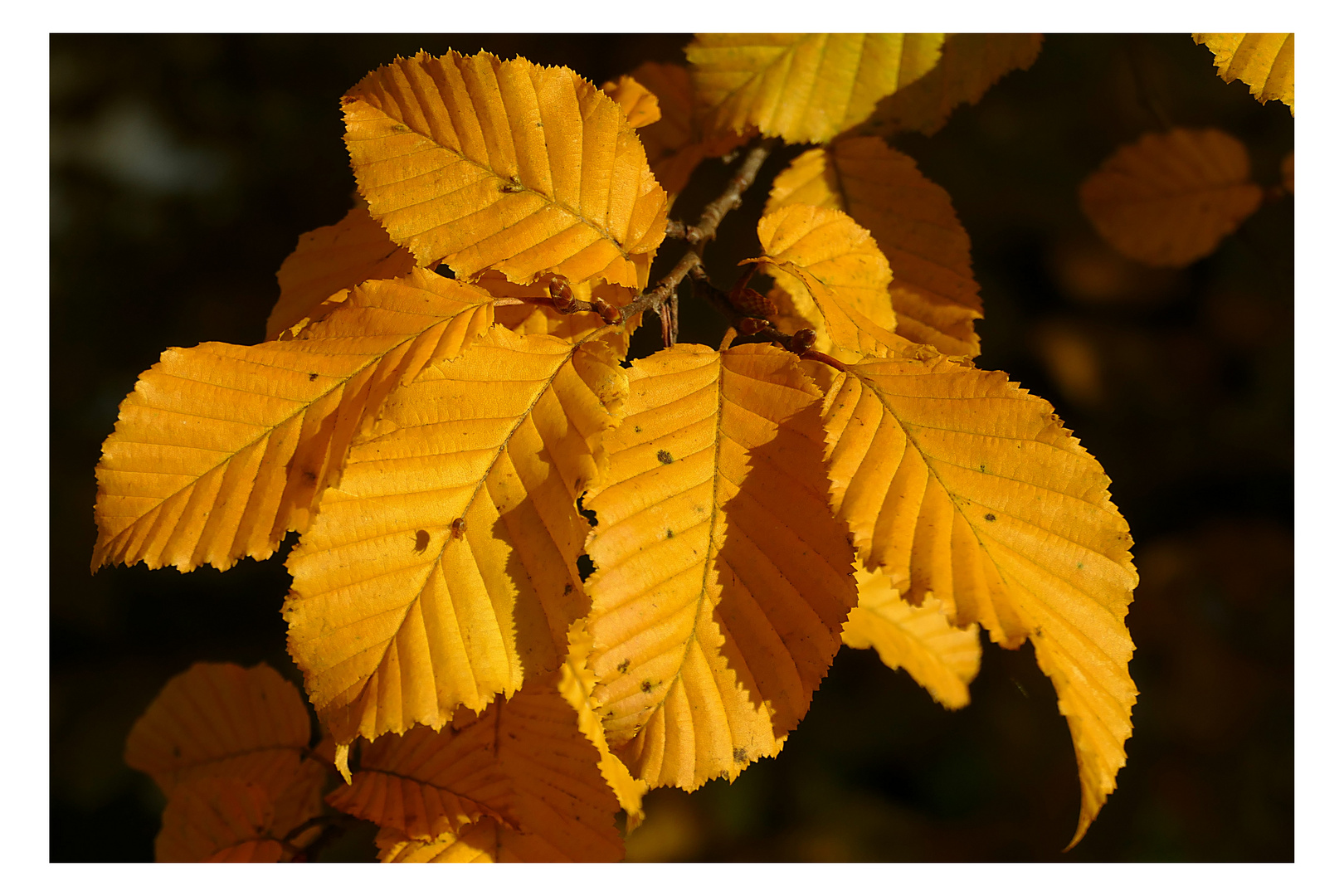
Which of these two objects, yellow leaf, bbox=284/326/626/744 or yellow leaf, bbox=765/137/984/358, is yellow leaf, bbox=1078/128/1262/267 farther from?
yellow leaf, bbox=284/326/626/744

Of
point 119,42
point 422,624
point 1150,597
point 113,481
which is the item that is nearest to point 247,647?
point 119,42

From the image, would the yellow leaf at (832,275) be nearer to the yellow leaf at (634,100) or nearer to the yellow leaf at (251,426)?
the yellow leaf at (634,100)

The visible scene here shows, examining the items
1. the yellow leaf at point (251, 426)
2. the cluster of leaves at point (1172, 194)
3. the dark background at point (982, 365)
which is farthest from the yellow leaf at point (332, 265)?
the cluster of leaves at point (1172, 194)

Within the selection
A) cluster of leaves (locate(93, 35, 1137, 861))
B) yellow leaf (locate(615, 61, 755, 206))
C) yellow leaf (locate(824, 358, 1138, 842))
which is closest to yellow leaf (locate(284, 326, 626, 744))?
cluster of leaves (locate(93, 35, 1137, 861))

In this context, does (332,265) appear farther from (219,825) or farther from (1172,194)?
(1172,194)

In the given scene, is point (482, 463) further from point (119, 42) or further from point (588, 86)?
point (119, 42)

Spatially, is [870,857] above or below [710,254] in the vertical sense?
below
